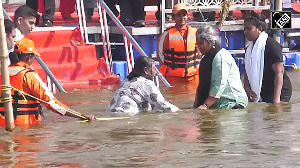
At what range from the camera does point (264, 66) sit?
10.0 meters

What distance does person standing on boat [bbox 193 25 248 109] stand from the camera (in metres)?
9.39

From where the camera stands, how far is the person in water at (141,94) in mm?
9602

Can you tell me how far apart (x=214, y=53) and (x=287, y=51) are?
7.90m

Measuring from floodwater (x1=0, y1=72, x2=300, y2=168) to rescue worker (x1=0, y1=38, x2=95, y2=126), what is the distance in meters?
0.17

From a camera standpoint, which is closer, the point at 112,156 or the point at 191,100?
the point at 112,156

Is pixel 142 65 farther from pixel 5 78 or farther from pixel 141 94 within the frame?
pixel 5 78

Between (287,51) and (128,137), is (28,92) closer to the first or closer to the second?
(128,137)

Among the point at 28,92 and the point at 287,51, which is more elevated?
the point at 28,92

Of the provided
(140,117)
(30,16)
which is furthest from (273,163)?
(30,16)

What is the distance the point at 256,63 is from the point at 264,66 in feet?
0.36

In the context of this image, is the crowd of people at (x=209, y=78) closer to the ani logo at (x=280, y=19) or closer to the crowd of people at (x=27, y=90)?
the crowd of people at (x=27, y=90)

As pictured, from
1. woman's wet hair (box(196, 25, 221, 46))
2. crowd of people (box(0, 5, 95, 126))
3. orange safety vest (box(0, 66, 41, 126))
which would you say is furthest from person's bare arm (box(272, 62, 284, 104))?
orange safety vest (box(0, 66, 41, 126))

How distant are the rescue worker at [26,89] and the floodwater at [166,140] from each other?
172mm

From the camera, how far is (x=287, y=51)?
1705 centimetres
